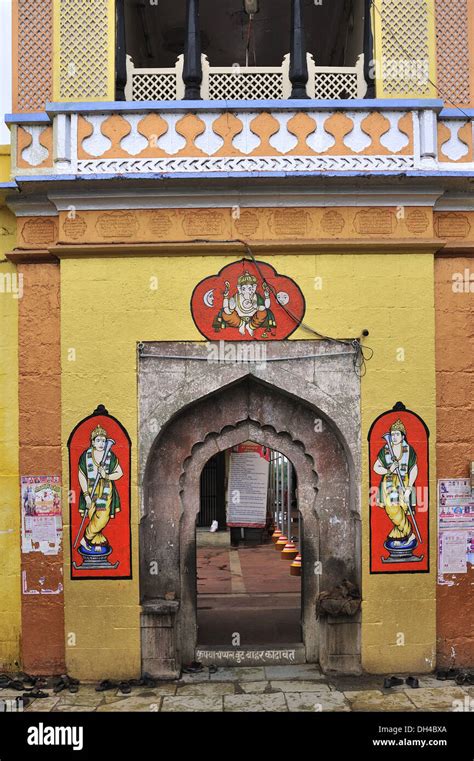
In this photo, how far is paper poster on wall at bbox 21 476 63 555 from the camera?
725 cm

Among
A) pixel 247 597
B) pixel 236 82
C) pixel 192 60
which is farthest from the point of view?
pixel 247 597

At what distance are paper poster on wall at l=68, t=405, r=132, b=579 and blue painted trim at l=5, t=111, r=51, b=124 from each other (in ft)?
9.51

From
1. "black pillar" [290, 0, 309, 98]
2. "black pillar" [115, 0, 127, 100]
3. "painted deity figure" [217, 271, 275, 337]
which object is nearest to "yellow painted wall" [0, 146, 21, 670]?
"black pillar" [115, 0, 127, 100]

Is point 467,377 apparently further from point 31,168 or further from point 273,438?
point 31,168

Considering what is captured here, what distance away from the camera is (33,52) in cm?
752

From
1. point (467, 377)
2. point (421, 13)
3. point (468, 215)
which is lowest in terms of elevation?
point (467, 377)

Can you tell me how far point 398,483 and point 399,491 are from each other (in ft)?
0.26

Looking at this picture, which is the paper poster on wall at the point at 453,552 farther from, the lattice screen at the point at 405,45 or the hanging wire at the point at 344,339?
the lattice screen at the point at 405,45

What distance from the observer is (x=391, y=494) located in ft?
23.6

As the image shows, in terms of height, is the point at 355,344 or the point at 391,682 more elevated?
the point at 355,344

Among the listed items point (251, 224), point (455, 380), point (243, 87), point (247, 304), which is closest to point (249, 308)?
point (247, 304)

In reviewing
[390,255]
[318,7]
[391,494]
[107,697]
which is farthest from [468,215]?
[107,697]

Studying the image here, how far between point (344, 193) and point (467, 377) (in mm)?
2180

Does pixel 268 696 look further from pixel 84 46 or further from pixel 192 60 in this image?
pixel 84 46
